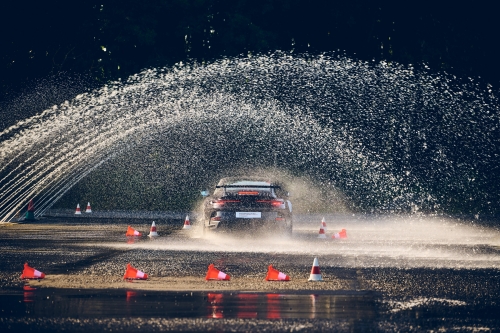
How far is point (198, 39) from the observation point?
5106cm

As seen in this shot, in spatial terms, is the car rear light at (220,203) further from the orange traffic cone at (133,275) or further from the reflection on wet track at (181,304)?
the reflection on wet track at (181,304)

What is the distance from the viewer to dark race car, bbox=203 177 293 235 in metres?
20.6

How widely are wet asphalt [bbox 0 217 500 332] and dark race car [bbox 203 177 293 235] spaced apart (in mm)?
1159

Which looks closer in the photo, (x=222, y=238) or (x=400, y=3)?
(x=222, y=238)

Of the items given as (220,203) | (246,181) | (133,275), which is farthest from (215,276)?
(246,181)

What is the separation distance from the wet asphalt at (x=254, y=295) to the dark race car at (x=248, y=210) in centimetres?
116

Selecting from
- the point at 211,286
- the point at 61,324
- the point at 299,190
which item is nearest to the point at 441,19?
the point at 299,190

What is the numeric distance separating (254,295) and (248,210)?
825cm

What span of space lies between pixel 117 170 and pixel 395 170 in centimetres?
1341

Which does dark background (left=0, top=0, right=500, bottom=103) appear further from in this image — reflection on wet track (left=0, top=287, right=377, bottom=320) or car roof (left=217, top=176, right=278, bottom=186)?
reflection on wet track (left=0, top=287, right=377, bottom=320)

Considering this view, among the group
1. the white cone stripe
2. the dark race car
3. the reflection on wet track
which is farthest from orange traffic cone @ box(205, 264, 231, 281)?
the dark race car

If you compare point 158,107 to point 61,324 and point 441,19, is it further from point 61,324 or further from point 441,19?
point 61,324

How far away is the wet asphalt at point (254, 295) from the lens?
10.1m

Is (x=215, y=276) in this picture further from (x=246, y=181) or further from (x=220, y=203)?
(x=246, y=181)
